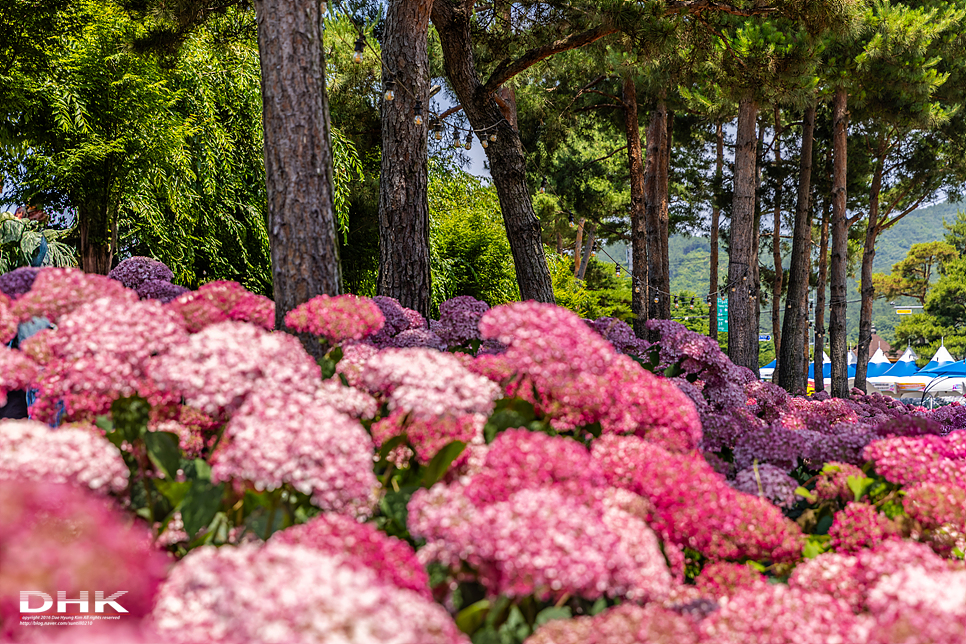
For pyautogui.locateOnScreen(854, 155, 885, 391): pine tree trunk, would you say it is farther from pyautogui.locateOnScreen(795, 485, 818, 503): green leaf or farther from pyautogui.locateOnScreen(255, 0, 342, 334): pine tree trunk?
pyautogui.locateOnScreen(255, 0, 342, 334): pine tree trunk

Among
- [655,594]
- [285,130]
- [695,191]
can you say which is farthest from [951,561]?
[695,191]

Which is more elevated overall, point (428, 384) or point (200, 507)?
point (428, 384)

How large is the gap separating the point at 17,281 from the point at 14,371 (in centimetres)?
79

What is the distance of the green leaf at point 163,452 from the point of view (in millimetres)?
1646

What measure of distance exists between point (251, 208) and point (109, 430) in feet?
33.9

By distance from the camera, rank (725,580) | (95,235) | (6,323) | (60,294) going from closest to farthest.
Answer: (725,580) → (6,323) → (60,294) → (95,235)

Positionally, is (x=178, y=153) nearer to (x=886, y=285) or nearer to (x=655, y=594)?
(x=655, y=594)

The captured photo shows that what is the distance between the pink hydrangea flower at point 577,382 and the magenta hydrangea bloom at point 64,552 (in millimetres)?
1098

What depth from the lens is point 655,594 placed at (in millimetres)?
1377

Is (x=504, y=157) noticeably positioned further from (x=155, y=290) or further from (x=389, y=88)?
(x=155, y=290)

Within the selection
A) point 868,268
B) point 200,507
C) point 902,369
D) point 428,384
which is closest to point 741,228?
point 428,384

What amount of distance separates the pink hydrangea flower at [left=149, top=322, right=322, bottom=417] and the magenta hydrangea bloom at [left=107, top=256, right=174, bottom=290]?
182 cm

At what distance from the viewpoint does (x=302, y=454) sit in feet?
4.41

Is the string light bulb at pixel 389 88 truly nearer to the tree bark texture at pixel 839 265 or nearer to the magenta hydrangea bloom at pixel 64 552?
the magenta hydrangea bloom at pixel 64 552
